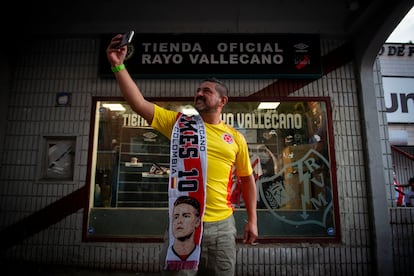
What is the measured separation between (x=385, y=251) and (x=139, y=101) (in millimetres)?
4453

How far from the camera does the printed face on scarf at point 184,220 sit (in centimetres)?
179

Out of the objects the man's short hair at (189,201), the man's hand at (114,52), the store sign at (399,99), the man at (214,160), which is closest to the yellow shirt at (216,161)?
the man at (214,160)

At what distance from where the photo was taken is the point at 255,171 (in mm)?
4645

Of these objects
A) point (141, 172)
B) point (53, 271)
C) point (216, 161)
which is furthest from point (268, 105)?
point (53, 271)

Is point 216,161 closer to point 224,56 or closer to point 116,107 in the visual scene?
point 224,56

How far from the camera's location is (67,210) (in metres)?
4.45

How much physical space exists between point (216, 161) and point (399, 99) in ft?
46.8

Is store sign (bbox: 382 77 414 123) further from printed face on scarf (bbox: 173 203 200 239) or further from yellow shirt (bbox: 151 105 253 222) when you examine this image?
printed face on scarf (bbox: 173 203 200 239)

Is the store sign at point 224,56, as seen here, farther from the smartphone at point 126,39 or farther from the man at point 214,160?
the smartphone at point 126,39

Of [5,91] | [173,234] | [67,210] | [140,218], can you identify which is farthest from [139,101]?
[5,91]

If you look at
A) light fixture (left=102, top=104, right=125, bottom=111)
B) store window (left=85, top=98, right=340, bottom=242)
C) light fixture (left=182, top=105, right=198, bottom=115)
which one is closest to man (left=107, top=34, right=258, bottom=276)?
store window (left=85, top=98, right=340, bottom=242)

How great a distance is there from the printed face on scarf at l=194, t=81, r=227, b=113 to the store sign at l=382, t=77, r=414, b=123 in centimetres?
1353

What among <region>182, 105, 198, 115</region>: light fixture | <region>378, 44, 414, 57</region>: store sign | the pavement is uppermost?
<region>378, 44, 414, 57</region>: store sign

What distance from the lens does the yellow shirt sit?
1.93m
